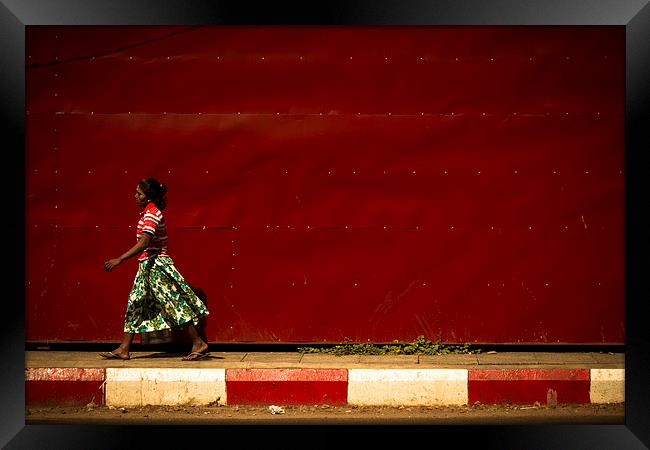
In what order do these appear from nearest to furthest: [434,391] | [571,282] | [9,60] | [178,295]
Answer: [9,60] < [434,391] < [178,295] < [571,282]

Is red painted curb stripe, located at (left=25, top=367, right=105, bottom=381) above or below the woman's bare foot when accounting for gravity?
below

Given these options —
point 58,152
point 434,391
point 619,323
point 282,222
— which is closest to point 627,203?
point 434,391

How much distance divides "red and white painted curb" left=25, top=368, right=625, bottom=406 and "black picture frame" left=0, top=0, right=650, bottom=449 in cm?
136

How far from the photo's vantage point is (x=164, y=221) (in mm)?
7469

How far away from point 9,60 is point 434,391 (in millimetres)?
3480

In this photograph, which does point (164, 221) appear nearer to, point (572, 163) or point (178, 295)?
point (178, 295)

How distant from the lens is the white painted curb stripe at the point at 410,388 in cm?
673

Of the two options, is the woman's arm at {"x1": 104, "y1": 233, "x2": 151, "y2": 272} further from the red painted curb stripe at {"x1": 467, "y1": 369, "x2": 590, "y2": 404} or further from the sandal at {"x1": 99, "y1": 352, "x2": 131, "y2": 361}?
the red painted curb stripe at {"x1": 467, "y1": 369, "x2": 590, "y2": 404}

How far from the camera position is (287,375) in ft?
22.4

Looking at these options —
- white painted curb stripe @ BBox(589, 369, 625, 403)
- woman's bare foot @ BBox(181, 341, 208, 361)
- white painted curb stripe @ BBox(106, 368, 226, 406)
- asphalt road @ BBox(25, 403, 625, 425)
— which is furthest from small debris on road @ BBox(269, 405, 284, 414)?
white painted curb stripe @ BBox(589, 369, 625, 403)

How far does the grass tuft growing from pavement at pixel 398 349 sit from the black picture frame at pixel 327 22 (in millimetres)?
2362

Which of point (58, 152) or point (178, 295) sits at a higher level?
point (58, 152)

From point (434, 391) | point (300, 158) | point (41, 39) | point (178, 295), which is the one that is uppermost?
point (41, 39)

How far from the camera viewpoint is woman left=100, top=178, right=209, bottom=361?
721cm
